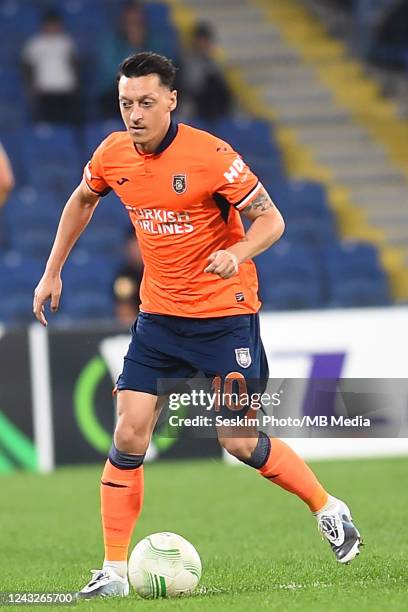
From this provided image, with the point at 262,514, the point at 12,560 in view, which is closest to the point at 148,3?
the point at 262,514

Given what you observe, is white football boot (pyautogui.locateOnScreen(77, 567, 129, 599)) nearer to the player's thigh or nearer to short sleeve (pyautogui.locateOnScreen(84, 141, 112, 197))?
the player's thigh

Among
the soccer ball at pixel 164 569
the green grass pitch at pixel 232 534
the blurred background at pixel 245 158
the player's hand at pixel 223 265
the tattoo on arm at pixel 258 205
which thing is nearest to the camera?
the player's hand at pixel 223 265

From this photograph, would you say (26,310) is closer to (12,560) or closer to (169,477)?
(169,477)

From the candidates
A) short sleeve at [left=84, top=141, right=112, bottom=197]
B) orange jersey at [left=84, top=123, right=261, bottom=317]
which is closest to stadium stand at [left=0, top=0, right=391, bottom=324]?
short sleeve at [left=84, top=141, right=112, bottom=197]

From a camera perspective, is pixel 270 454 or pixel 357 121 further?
pixel 357 121

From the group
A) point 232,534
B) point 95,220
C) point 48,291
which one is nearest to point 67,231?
point 48,291

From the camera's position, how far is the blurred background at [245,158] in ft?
35.8

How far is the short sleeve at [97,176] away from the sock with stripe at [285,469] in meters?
→ 1.31

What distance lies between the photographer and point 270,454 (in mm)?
5922

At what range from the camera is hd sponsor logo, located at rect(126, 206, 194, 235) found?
5.71 m

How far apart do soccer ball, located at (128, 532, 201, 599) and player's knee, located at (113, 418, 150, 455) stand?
397 mm

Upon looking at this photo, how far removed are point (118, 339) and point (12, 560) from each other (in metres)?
4.26

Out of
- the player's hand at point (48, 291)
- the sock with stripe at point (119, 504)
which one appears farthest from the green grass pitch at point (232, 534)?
the player's hand at point (48, 291)

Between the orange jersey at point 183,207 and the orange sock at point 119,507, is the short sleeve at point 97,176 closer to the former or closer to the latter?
the orange jersey at point 183,207
